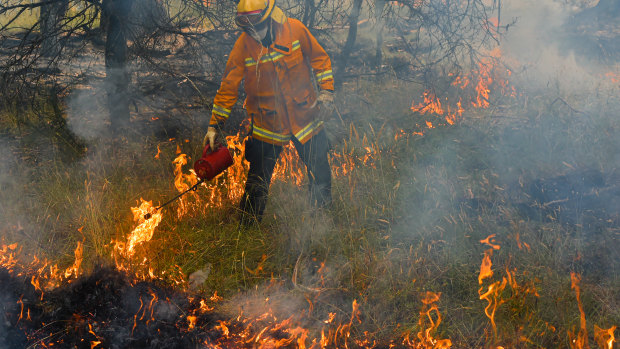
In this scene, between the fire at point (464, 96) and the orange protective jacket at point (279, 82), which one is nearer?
the orange protective jacket at point (279, 82)

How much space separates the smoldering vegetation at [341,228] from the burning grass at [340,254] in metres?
0.02

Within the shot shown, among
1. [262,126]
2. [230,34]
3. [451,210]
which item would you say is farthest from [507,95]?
[262,126]

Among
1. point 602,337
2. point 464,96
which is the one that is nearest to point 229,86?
point 602,337

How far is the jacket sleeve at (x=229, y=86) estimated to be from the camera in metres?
3.31

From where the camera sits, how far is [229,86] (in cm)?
337

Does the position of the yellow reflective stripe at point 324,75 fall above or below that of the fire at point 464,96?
above

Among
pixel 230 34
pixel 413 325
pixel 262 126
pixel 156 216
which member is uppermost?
pixel 230 34

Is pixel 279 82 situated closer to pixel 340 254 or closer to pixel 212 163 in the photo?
pixel 212 163

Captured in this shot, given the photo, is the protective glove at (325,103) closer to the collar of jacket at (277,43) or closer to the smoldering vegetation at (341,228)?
the collar of jacket at (277,43)

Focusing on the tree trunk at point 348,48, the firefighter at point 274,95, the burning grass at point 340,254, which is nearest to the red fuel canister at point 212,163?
the firefighter at point 274,95

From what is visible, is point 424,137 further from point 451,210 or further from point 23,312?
point 23,312

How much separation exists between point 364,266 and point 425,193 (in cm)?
134

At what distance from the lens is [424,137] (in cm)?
545

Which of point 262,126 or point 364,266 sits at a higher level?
point 262,126
